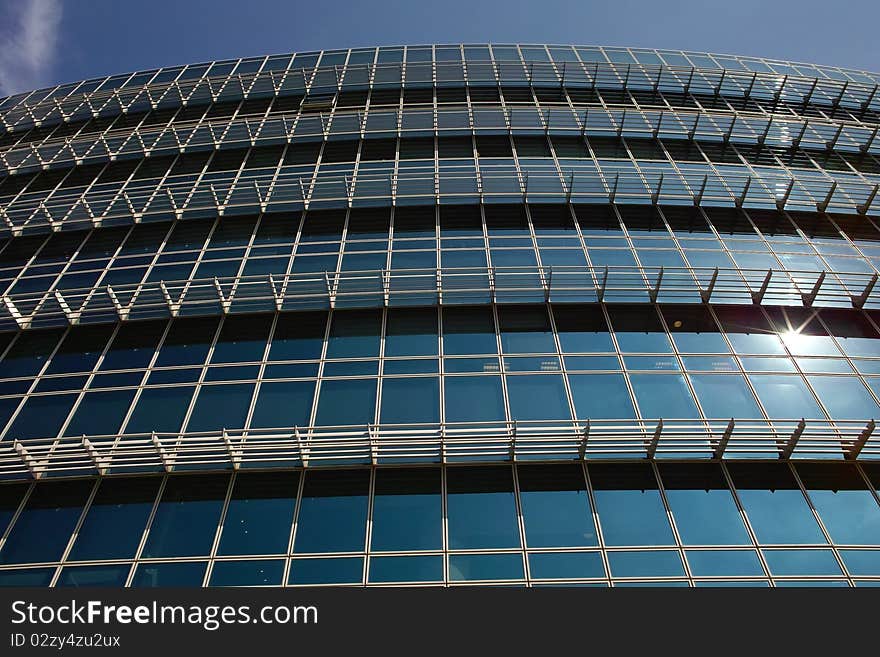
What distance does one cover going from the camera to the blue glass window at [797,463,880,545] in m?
14.7

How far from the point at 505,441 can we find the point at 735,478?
21.3 feet

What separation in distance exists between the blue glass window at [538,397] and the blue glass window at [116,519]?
35.3ft

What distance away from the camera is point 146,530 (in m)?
15.3

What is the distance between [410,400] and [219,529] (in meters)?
6.47

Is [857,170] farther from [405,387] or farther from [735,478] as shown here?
[405,387]

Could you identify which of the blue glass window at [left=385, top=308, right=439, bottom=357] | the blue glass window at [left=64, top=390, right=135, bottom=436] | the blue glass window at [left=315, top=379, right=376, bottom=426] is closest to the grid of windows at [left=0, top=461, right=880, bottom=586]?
the blue glass window at [left=315, top=379, right=376, bottom=426]

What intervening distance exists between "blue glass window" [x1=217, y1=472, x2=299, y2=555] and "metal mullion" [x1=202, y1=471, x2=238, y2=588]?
74 mm

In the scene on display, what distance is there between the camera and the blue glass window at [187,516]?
1498cm

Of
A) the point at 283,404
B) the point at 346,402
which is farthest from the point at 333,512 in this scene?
the point at 283,404

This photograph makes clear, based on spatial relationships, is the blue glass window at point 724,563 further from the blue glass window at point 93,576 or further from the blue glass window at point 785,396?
the blue glass window at point 93,576

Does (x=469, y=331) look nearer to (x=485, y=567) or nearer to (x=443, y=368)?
(x=443, y=368)

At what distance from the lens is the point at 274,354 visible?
19.8m

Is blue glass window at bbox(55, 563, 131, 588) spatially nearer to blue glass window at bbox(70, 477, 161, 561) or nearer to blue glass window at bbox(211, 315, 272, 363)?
blue glass window at bbox(70, 477, 161, 561)

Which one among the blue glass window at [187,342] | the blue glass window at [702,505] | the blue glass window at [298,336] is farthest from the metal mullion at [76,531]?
the blue glass window at [702,505]
